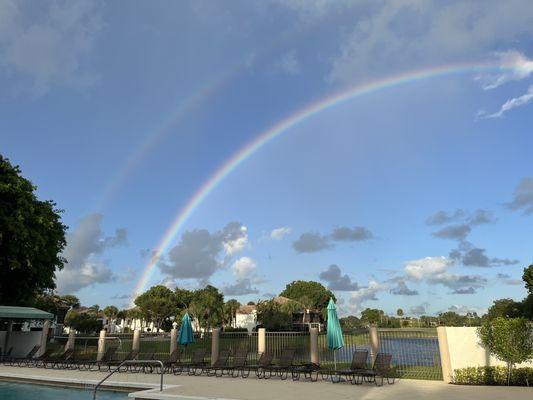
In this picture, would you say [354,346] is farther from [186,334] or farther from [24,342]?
[24,342]

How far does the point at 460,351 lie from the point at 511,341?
1854 millimetres

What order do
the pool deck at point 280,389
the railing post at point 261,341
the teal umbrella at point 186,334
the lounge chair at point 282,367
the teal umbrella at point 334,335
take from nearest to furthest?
the pool deck at point 280,389
the lounge chair at point 282,367
the teal umbrella at point 334,335
the railing post at point 261,341
the teal umbrella at point 186,334

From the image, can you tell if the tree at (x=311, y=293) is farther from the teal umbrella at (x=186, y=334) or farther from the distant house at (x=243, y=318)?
the teal umbrella at (x=186, y=334)

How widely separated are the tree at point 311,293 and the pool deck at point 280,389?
9013 centimetres

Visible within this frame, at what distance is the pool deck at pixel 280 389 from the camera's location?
11.2m

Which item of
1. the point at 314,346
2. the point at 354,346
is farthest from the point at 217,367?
the point at 354,346

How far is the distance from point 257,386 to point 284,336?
6120 mm

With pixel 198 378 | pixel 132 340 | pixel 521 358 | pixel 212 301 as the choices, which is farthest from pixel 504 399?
pixel 212 301

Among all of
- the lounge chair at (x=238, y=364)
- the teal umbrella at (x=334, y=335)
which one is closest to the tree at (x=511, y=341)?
the teal umbrella at (x=334, y=335)

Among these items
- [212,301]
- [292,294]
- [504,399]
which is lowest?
[504,399]

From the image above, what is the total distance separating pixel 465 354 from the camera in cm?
1419

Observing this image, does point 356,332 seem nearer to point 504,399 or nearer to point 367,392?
point 367,392

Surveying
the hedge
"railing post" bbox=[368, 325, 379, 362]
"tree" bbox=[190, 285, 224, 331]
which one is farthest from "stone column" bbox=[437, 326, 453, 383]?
"tree" bbox=[190, 285, 224, 331]

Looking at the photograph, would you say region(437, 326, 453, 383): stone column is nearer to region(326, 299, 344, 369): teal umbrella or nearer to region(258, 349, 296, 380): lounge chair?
region(326, 299, 344, 369): teal umbrella
